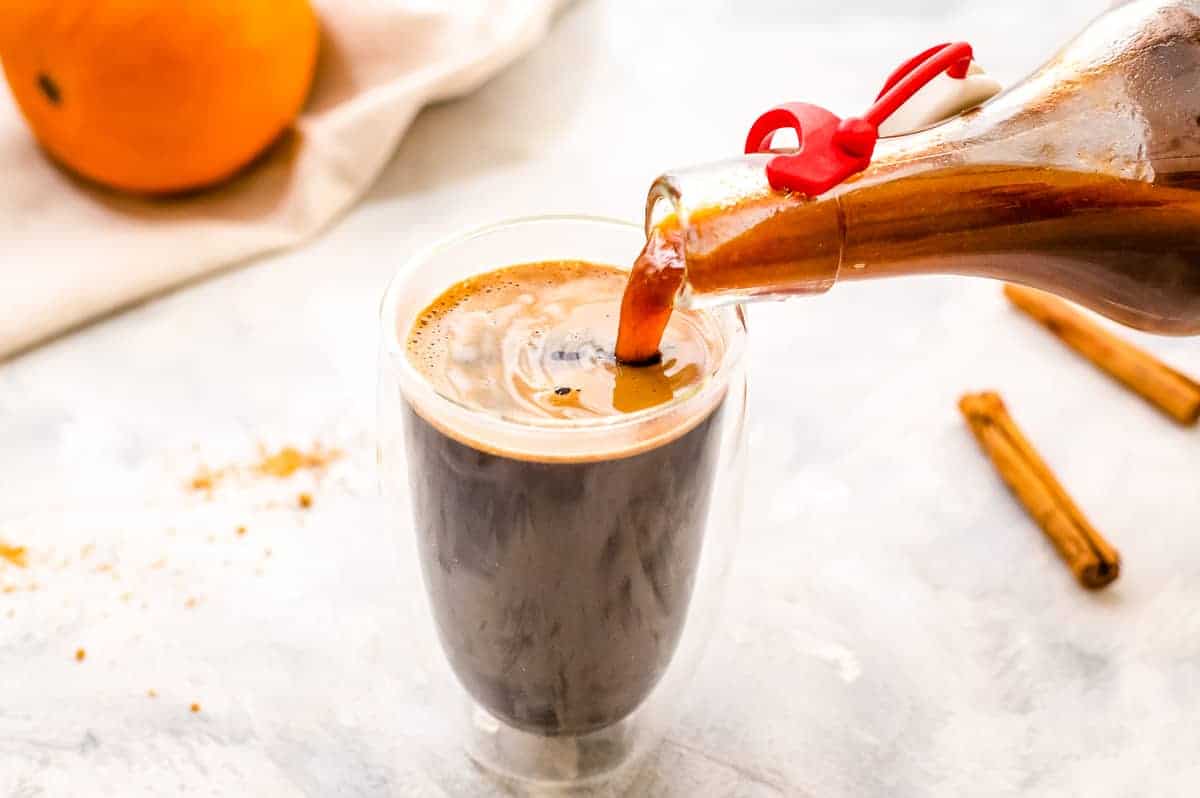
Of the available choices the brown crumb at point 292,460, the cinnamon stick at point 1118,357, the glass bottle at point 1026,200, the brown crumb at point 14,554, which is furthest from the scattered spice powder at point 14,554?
the cinnamon stick at point 1118,357

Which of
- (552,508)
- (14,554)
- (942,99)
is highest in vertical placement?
(942,99)

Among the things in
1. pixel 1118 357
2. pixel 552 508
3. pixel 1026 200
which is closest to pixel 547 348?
pixel 552 508

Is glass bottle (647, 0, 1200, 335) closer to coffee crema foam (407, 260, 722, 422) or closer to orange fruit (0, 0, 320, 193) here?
coffee crema foam (407, 260, 722, 422)

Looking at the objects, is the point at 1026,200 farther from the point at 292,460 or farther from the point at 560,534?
the point at 292,460

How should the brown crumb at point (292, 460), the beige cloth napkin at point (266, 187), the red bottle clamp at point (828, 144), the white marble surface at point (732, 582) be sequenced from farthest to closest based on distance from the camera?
the beige cloth napkin at point (266, 187) < the brown crumb at point (292, 460) < the white marble surface at point (732, 582) < the red bottle clamp at point (828, 144)

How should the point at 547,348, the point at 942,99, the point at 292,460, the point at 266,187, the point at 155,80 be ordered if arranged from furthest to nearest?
the point at 266,187, the point at 155,80, the point at 292,460, the point at 942,99, the point at 547,348

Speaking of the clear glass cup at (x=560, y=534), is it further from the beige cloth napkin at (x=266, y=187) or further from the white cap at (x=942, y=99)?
the beige cloth napkin at (x=266, y=187)
